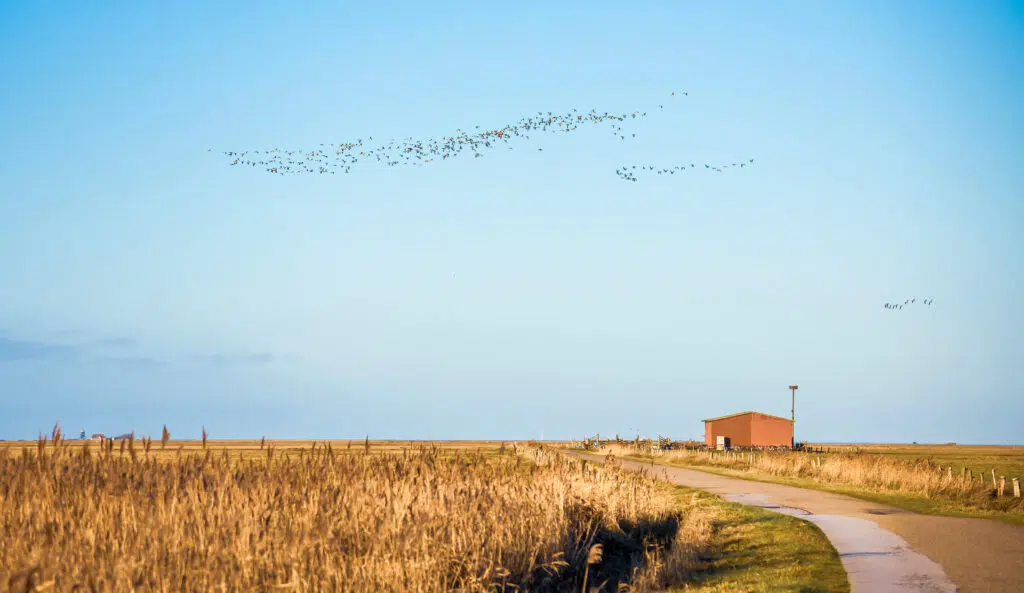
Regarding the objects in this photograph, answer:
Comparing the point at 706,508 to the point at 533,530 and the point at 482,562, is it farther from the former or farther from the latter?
the point at 482,562

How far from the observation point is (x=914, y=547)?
16906 mm

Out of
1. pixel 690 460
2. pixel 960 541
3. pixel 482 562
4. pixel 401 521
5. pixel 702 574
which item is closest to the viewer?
pixel 401 521

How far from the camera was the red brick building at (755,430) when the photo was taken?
333 ft

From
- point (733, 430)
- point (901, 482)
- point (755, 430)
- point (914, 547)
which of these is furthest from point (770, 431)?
point (914, 547)

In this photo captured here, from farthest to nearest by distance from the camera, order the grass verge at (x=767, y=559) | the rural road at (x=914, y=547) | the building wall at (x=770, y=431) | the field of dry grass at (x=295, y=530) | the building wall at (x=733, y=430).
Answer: the building wall at (x=733, y=430), the building wall at (x=770, y=431), the grass verge at (x=767, y=559), the rural road at (x=914, y=547), the field of dry grass at (x=295, y=530)

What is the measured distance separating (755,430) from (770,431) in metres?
1.68

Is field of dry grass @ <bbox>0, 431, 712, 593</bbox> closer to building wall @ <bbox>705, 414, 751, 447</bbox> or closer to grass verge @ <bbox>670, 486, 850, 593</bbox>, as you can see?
grass verge @ <bbox>670, 486, 850, 593</bbox>

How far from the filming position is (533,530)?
1594cm

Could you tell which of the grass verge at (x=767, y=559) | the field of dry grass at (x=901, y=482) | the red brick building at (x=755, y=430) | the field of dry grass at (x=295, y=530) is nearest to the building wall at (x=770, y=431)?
the red brick building at (x=755, y=430)

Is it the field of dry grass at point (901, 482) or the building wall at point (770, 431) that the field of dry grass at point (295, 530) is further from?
the building wall at point (770, 431)

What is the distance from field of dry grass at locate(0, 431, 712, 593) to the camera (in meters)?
10.2

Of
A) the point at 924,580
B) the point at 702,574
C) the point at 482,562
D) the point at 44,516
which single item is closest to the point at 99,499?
the point at 44,516

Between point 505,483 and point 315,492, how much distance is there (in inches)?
225

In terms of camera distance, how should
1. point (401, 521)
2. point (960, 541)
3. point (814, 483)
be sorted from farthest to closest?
point (814, 483)
point (960, 541)
point (401, 521)
